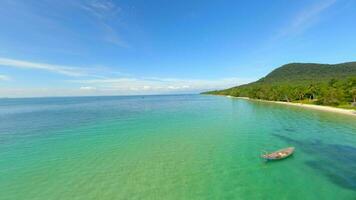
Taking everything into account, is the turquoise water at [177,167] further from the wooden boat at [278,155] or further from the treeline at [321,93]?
the treeline at [321,93]

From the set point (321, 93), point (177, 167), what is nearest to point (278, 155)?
point (177, 167)

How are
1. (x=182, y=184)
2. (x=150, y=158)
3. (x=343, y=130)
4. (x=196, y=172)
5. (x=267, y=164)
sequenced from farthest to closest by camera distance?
(x=343, y=130)
(x=150, y=158)
(x=267, y=164)
(x=196, y=172)
(x=182, y=184)

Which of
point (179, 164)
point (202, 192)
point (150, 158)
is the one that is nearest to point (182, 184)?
point (202, 192)

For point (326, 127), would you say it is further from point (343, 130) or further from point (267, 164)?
point (267, 164)

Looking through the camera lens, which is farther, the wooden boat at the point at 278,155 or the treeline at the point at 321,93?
the treeline at the point at 321,93

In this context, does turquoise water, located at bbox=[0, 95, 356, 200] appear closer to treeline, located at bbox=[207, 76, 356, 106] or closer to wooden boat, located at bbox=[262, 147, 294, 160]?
wooden boat, located at bbox=[262, 147, 294, 160]

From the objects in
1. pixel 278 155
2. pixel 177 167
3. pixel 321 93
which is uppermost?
pixel 321 93

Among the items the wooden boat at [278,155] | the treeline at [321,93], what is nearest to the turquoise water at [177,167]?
the wooden boat at [278,155]

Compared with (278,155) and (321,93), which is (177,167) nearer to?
(278,155)

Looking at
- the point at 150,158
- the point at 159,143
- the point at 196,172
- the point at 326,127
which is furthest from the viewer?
the point at 326,127

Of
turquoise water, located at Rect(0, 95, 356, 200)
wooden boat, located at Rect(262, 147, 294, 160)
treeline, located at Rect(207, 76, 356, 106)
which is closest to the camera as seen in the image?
turquoise water, located at Rect(0, 95, 356, 200)

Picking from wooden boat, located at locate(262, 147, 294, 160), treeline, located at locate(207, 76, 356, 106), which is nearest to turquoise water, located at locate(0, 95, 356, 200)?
wooden boat, located at locate(262, 147, 294, 160)
